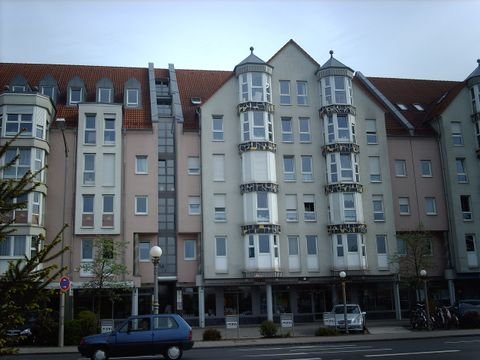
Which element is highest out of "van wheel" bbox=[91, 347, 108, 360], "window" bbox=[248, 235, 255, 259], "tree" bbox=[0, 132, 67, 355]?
"window" bbox=[248, 235, 255, 259]

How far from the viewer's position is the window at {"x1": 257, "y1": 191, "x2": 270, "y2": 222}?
127 ft

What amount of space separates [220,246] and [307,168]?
356 inches

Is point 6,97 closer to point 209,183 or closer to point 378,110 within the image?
point 209,183

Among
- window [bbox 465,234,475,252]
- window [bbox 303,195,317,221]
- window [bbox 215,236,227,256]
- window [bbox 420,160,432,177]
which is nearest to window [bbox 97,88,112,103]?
window [bbox 215,236,227,256]

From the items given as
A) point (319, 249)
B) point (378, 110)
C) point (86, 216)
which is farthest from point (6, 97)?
point (378, 110)

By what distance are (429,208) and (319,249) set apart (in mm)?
10060

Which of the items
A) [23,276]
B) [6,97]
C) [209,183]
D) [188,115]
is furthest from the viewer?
[188,115]

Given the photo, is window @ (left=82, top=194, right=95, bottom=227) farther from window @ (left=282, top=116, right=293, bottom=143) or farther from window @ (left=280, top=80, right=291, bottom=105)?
window @ (left=280, top=80, right=291, bottom=105)

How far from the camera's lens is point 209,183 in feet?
131

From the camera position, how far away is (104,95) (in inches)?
1666

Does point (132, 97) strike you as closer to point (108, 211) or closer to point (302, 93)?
point (108, 211)

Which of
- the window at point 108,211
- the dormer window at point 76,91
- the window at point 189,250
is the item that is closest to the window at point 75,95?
the dormer window at point 76,91

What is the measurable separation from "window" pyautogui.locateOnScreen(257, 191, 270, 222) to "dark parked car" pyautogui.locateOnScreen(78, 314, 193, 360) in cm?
2007

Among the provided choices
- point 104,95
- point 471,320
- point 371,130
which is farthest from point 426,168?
point 104,95
